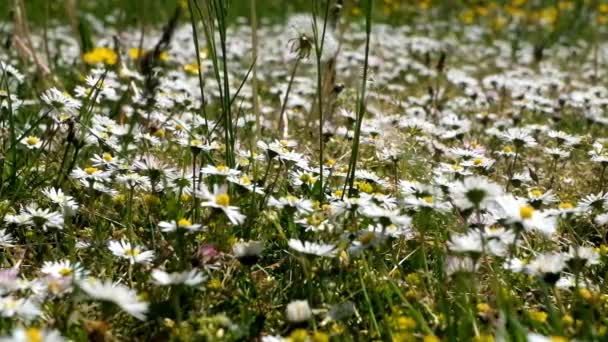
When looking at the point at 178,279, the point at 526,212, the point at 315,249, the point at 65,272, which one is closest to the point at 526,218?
the point at 526,212

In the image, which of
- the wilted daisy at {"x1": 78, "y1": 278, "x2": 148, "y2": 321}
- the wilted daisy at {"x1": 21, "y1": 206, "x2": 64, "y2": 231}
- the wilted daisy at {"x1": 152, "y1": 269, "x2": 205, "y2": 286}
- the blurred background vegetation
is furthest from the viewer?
the blurred background vegetation

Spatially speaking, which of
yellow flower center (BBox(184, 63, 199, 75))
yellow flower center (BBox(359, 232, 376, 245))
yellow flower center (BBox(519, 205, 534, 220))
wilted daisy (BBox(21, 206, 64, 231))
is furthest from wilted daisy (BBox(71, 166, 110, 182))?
yellow flower center (BBox(184, 63, 199, 75))

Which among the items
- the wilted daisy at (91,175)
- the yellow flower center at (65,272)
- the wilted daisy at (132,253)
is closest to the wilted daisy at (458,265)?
the wilted daisy at (132,253)

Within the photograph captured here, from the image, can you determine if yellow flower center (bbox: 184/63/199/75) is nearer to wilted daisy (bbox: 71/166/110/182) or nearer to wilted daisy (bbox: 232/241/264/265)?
wilted daisy (bbox: 71/166/110/182)

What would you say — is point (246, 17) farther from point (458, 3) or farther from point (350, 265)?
point (350, 265)

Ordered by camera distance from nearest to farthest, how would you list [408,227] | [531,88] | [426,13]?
[408,227]
[531,88]
[426,13]

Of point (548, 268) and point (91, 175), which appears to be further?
point (91, 175)

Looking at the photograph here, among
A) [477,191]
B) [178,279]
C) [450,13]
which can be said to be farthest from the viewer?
[450,13]

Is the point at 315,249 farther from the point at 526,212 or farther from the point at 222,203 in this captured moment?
the point at 526,212

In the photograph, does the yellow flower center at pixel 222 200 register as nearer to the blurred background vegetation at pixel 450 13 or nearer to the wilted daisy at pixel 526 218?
the wilted daisy at pixel 526 218

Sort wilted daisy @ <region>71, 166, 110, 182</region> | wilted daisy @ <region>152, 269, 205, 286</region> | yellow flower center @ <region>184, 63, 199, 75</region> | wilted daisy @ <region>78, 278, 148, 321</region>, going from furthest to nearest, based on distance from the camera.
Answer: yellow flower center @ <region>184, 63, 199, 75</region>
wilted daisy @ <region>71, 166, 110, 182</region>
wilted daisy @ <region>152, 269, 205, 286</region>
wilted daisy @ <region>78, 278, 148, 321</region>

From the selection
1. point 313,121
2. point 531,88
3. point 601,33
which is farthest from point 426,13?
point 313,121
